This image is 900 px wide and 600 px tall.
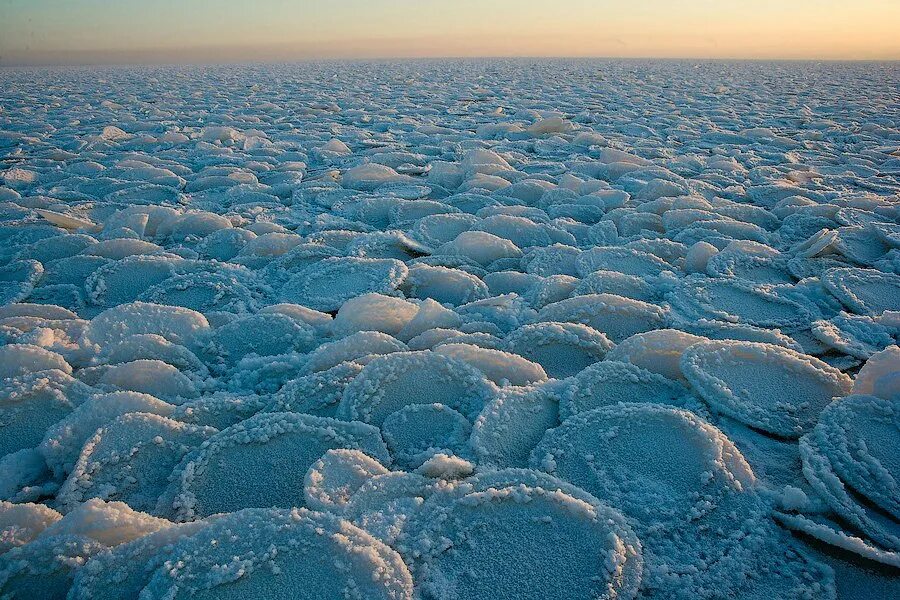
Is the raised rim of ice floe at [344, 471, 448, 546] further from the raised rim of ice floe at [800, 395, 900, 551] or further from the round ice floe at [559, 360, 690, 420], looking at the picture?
the raised rim of ice floe at [800, 395, 900, 551]

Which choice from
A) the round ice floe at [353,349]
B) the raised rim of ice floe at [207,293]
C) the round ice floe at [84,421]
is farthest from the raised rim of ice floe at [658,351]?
the raised rim of ice floe at [207,293]

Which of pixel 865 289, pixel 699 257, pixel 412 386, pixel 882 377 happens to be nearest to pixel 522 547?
pixel 412 386

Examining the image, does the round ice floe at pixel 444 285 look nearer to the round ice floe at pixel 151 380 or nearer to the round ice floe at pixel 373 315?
the round ice floe at pixel 373 315

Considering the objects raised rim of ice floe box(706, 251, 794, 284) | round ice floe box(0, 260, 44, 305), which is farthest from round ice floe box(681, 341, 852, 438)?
round ice floe box(0, 260, 44, 305)

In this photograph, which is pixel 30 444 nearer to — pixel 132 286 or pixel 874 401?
pixel 132 286

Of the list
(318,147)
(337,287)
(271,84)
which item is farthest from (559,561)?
(271,84)

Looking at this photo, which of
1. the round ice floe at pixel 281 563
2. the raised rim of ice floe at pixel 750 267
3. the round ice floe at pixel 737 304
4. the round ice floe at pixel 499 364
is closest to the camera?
the round ice floe at pixel 281 563
